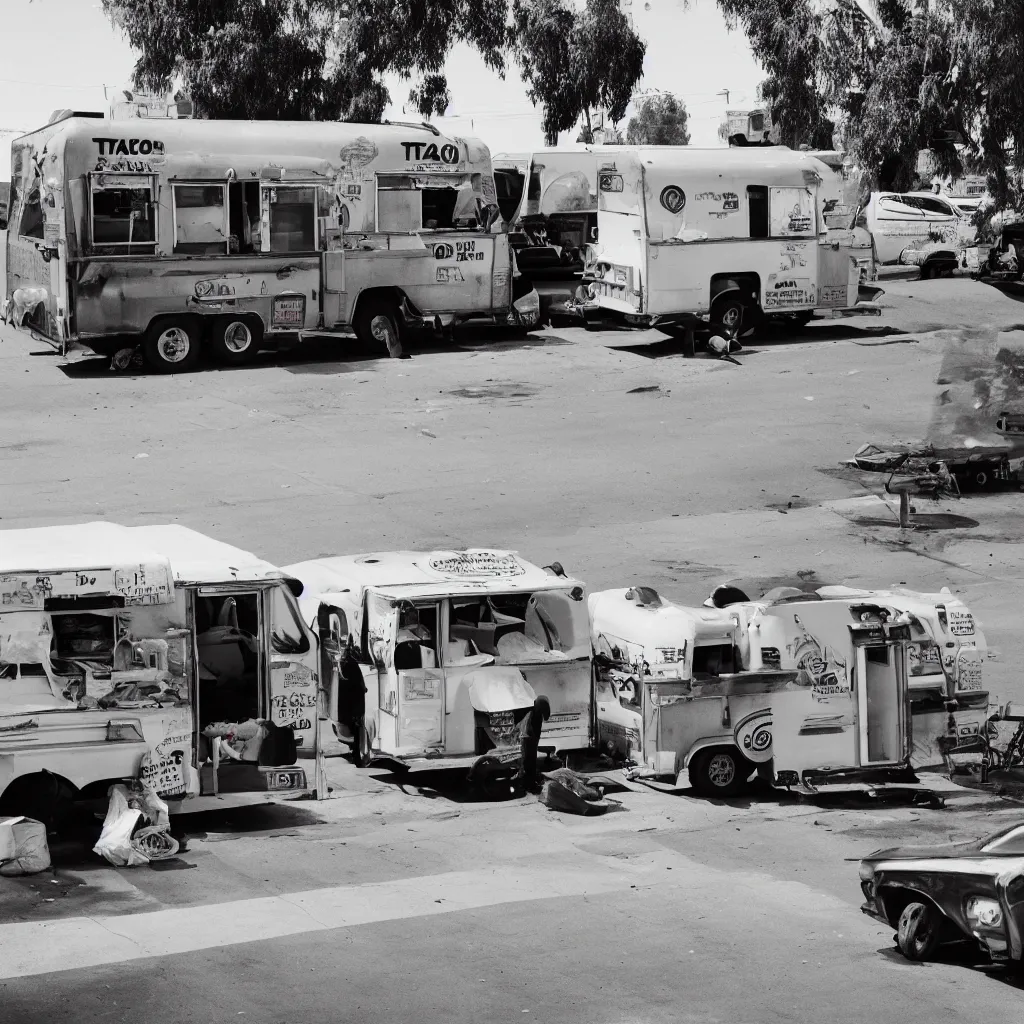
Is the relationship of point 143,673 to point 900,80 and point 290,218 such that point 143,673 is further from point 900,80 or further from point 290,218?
point 900,80

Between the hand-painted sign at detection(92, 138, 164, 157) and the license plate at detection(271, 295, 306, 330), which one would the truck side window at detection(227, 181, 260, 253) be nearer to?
the license plate at detection(271, 295, 306, 330)

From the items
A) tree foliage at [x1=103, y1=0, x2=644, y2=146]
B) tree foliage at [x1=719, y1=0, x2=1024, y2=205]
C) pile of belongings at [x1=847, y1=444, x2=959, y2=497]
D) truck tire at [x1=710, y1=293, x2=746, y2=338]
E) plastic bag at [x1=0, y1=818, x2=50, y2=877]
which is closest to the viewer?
plastic bag at [x1=0, y1=818, x2=50, y2=877]

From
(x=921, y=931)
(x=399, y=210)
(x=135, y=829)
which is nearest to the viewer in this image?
(x=921, y=931)

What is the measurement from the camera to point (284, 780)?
491 inches

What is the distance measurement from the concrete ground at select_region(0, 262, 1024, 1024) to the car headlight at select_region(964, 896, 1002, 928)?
0.33 meters

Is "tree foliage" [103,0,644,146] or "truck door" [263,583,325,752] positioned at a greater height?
"tree foliage" [103,0,644,146]

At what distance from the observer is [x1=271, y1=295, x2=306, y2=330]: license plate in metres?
28.1

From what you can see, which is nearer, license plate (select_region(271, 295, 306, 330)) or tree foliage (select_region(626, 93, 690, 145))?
license plate (select_region(271, 295, 306, 330))

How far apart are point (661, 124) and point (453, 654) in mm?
83802

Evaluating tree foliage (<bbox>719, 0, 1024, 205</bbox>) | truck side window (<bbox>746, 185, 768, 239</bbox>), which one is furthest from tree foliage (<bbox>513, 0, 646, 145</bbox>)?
truck side window (<bbox>746, 185, 768, 239</bbox>)

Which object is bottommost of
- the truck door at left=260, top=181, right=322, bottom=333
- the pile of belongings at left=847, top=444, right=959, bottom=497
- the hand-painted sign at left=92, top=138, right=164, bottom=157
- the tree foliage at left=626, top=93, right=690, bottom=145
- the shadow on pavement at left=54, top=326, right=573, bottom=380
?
the pile of belongings at left=847, top=444, right=959, bottom=497

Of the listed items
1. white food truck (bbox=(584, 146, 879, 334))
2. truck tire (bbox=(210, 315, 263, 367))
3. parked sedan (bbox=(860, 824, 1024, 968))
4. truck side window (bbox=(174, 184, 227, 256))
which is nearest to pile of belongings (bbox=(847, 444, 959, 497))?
white food truck (bbox=(584, 146, 879, 334))

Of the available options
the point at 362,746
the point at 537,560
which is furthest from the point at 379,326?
the point at 362,746

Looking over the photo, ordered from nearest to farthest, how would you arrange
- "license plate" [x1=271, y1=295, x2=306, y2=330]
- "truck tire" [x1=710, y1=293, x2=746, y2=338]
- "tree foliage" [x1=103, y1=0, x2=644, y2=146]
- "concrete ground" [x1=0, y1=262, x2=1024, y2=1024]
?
"concrete ground" [x1=0, y1=262, x2=1024, y2=1024], "license plate" [x1=271, y1=295, x2=306, y2=330], "truck tire" [x1=710, y1=293, x2=746, y2=338], "tree foliage" [x1=103, y1=0, x2=644, y2=146]
